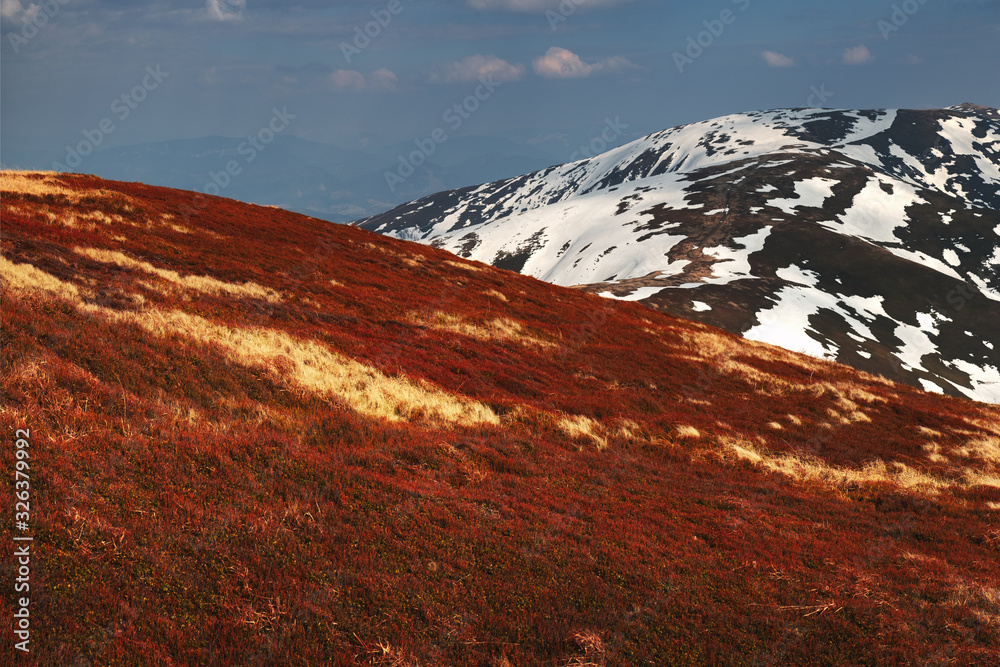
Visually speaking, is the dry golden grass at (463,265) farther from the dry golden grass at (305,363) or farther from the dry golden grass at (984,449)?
the dry golden grass at (984,449)

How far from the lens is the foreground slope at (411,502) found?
7320 mm

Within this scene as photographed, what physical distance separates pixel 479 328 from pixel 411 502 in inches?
827

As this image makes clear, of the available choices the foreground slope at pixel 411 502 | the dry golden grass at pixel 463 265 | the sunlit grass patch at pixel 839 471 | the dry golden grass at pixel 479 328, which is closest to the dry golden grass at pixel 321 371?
the foreground slope at pixel 411 502

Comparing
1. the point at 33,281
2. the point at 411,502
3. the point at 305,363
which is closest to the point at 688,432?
the point at 411,502

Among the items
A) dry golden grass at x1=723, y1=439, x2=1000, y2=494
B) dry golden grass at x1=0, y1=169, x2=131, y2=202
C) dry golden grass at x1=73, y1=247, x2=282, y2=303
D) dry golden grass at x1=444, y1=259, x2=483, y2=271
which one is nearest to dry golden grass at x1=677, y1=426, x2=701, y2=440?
dry golden grass at x1=723, y1=439, x2=1000, y2=494

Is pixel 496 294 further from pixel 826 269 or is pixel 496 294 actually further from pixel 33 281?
pixel 826 269

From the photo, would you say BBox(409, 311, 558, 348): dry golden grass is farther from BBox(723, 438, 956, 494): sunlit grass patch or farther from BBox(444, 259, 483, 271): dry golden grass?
BBox(444, 259, 483, 271): dry golden grass

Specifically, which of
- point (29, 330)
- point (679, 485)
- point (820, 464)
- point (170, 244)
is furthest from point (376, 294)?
point (820, 464)

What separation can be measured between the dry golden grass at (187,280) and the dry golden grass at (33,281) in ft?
16.6

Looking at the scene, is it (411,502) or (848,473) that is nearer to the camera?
(411,502)

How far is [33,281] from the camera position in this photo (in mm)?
16156

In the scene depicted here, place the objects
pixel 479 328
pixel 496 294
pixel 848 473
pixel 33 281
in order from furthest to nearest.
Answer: pixel 496 294, pixel 479 328, pixel 848 473, pixel 33 281

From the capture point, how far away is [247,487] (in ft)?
32.0

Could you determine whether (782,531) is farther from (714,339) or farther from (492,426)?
(714,339)
